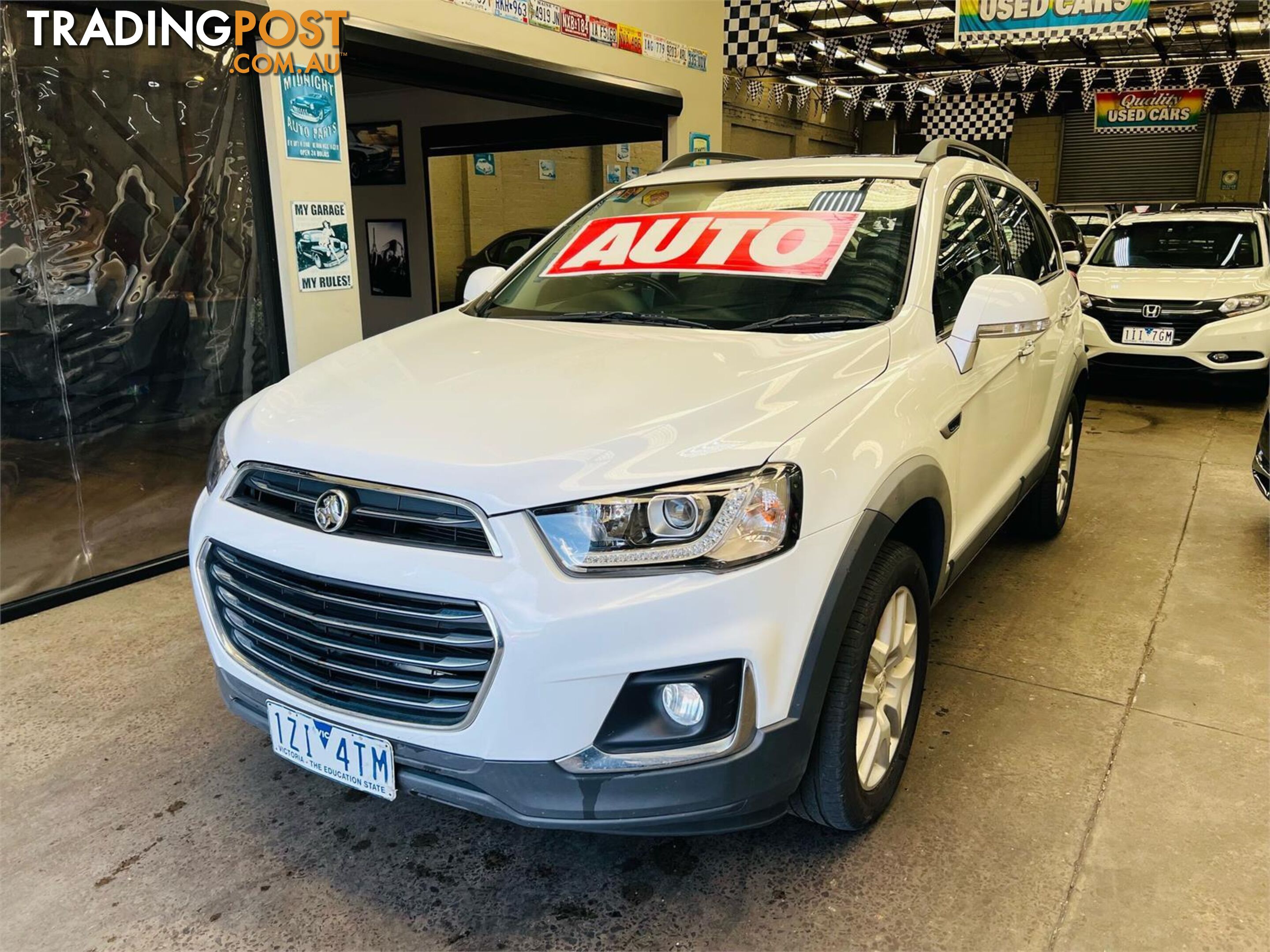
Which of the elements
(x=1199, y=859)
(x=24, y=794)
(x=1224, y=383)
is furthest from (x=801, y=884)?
(x=1224, y=383)

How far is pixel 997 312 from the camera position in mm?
2453

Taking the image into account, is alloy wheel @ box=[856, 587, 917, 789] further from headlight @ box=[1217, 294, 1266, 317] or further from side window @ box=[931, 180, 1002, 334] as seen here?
headlight @ box=[1217, 294, 1266, 317]

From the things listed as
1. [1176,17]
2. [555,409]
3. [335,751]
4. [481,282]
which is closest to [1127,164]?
A: [1176,17]

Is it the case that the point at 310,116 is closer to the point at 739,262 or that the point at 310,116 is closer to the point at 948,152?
the point at 739,262

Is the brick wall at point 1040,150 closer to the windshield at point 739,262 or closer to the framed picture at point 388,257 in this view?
the framed picture at point 388,257

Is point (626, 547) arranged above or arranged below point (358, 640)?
above

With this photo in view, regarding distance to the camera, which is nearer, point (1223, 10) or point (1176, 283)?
point (1176, 283)

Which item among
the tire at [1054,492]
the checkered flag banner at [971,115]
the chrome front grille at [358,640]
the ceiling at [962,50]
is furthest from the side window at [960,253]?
the checkered flag banner at [971,115]

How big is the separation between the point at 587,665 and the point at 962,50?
65.1 feet

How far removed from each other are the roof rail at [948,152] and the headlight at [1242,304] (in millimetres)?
4728

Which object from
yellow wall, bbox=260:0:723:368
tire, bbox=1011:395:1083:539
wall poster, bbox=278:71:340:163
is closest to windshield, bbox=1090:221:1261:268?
yellow wall, bbox=260:0:723:368

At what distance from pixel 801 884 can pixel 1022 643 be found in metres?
1.60

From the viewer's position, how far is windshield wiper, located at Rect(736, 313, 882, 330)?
245 centimetres

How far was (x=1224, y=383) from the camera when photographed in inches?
310
